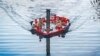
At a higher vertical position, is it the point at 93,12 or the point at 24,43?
the point at 93,12

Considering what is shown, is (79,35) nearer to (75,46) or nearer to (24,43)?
(75,46)

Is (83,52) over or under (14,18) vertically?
under

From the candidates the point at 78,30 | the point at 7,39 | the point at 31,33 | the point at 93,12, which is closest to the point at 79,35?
the point at 78,30

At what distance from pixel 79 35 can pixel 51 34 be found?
297 mm

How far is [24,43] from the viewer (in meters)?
3.74

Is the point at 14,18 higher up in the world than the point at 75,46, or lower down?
higher up

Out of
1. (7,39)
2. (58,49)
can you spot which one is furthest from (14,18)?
(58,49)

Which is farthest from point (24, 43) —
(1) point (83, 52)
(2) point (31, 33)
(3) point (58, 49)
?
(1) point (83, 52)

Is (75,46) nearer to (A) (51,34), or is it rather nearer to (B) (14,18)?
(A) (51,34)

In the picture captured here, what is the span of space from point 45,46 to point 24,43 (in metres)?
0.23

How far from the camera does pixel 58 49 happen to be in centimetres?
373

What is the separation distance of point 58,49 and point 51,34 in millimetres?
178

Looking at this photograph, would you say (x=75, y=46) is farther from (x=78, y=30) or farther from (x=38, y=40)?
(x=38, y=40)

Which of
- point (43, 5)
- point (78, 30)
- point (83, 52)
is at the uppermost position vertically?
point (43, 5)
